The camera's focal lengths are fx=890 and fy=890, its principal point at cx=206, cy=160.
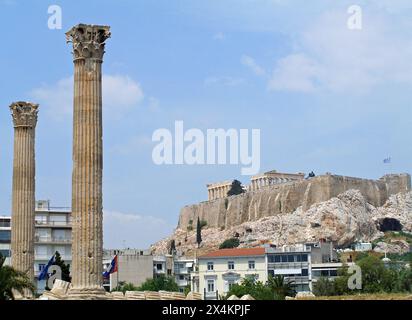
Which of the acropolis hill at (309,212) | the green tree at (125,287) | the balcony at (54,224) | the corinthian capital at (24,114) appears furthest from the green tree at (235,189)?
the corinthian capital at (24,114)

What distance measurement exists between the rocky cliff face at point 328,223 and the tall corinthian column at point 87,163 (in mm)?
101911

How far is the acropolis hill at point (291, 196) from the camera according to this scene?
449 feet

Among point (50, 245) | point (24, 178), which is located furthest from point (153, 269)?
point (24, 178)

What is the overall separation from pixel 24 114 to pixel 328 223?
337 ft

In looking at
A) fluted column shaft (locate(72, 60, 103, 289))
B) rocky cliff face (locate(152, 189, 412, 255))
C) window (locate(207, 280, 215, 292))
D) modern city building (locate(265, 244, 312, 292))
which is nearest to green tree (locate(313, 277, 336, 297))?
modern city building (locate(265, 244, 312, 292))

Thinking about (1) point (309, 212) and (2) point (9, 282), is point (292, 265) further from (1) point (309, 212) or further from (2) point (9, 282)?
(2) point (9, 282)

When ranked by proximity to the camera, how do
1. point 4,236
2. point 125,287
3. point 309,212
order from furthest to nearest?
1. point 309,212
2. point 125,287
3. point 4,236

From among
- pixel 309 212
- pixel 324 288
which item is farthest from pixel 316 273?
pixel 309 212

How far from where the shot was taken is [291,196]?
140125mm

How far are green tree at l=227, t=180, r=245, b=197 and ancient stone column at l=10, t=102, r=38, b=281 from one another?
127654 millimetres

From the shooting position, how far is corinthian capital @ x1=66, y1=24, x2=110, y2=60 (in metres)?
25.6

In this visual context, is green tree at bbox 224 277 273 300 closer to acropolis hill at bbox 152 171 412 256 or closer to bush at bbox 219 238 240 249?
acropolis hill at bbox 152 171 412 256

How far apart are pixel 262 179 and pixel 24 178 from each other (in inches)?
5035

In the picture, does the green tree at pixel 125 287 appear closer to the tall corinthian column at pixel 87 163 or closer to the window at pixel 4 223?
the window at pixel 4 223
